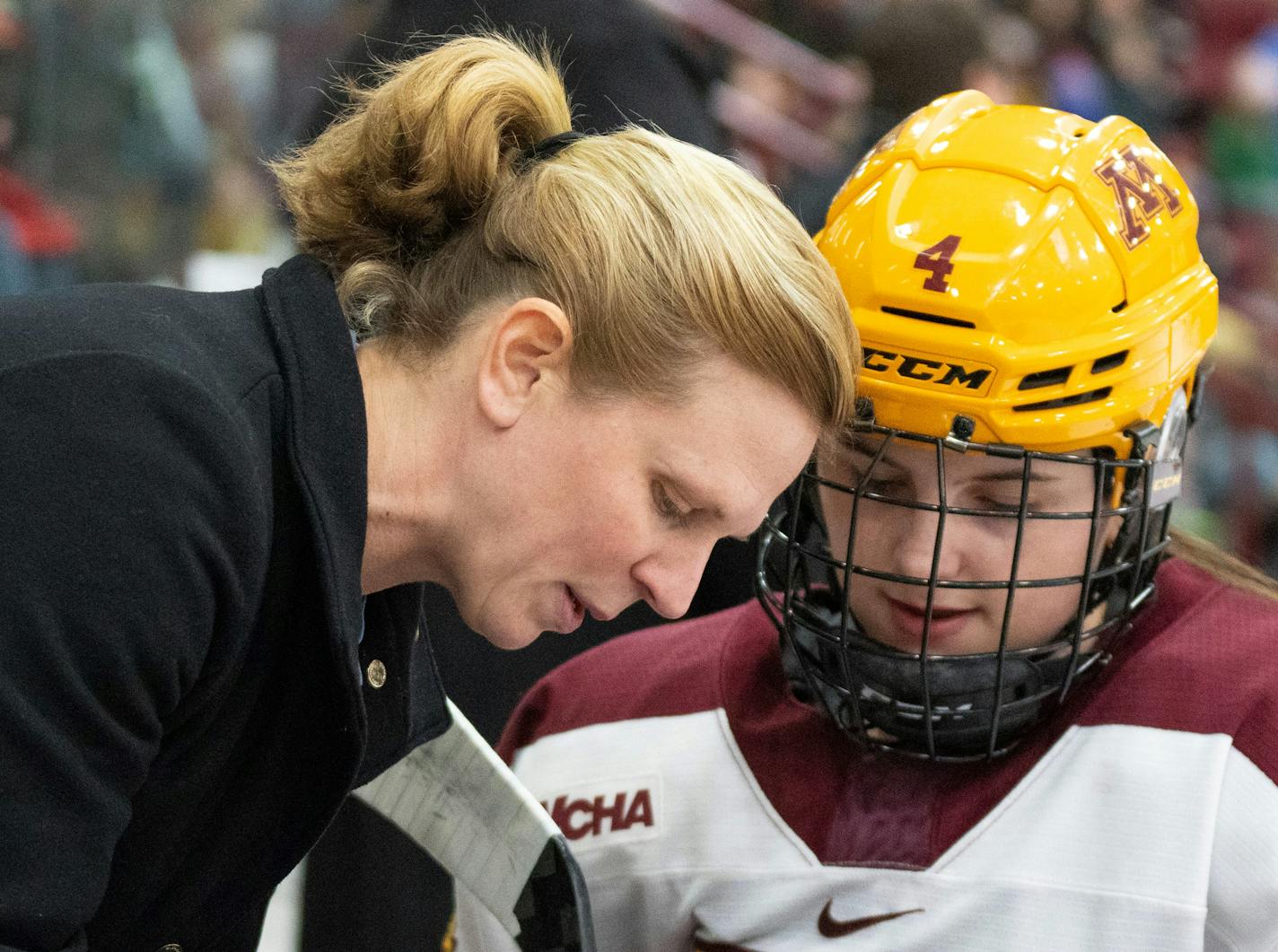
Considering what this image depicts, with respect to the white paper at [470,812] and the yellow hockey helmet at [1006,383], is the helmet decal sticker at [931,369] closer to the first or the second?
the yellow hockey helmet at [1006,383]

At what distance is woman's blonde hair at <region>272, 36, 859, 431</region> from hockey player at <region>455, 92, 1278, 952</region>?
0.25 m

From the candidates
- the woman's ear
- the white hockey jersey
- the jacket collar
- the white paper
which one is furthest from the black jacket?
the white hockey jersey

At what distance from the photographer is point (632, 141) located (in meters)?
1.41

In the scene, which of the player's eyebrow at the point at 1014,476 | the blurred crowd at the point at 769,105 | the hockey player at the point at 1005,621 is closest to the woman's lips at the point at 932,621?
the hockey player at the point at 1005,621

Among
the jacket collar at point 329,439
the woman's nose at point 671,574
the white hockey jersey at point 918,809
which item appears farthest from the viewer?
the white hockey jersey at point 918,809

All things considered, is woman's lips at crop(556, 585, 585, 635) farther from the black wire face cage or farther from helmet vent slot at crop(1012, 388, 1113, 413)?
helmet vent slot at crop(1012, 388, 1113, 413)

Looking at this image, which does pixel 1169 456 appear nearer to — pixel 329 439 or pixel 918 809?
pixel 918 809

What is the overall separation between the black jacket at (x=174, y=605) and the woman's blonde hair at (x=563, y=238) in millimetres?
77

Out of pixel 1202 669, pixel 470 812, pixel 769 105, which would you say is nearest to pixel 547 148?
pixel 470 812

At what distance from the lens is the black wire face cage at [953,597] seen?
1596 mm

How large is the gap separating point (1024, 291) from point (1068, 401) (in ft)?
0.39

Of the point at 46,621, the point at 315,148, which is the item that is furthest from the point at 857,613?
the point at 46,621

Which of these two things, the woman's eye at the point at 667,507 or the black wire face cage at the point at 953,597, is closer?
the woman's eye at the point at 667,507

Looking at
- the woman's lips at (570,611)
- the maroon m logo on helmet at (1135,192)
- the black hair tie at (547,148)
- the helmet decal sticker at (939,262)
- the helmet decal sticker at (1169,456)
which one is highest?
the black hair tie at (547,148)
